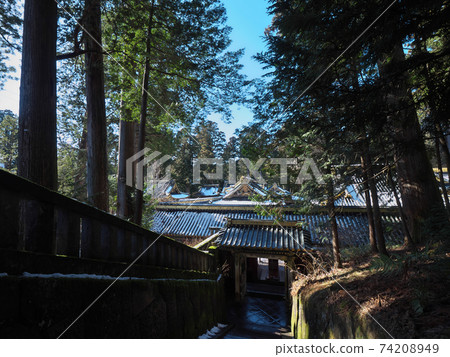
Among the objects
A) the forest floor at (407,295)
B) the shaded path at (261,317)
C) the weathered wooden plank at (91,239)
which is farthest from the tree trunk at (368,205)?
the weathered wooden plank at (91,239)

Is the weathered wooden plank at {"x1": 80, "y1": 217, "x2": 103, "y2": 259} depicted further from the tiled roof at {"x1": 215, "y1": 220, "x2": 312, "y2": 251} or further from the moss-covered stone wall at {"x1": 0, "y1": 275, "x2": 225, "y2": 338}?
the tiled roof at {"x1": 215, "y1": 220, "x2": 312, "y2": 251}

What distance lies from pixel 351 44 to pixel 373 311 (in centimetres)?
330

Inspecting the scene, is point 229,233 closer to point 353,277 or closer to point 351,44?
point 353,277

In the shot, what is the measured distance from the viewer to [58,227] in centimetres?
184

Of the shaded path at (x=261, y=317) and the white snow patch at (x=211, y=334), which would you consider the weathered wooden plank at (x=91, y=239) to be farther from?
the shaded path at (x=261, y=317)

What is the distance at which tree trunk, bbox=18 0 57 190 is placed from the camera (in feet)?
10.5

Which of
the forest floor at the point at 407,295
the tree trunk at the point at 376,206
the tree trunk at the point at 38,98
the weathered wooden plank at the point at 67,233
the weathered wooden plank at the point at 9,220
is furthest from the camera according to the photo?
the tree trunk at the point at 376,206

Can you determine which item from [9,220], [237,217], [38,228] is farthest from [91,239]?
[237,217]

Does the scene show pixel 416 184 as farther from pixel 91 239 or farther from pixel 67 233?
pixel 67 233

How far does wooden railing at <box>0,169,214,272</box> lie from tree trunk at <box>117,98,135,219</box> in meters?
4.23

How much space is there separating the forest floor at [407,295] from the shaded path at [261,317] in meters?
3.88

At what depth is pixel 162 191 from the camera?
18.1 meters

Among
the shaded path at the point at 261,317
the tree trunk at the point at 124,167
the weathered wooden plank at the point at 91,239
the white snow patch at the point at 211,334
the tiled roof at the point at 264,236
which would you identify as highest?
the tree trunk at the point at 124,167

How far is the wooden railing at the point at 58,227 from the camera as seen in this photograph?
144cm
